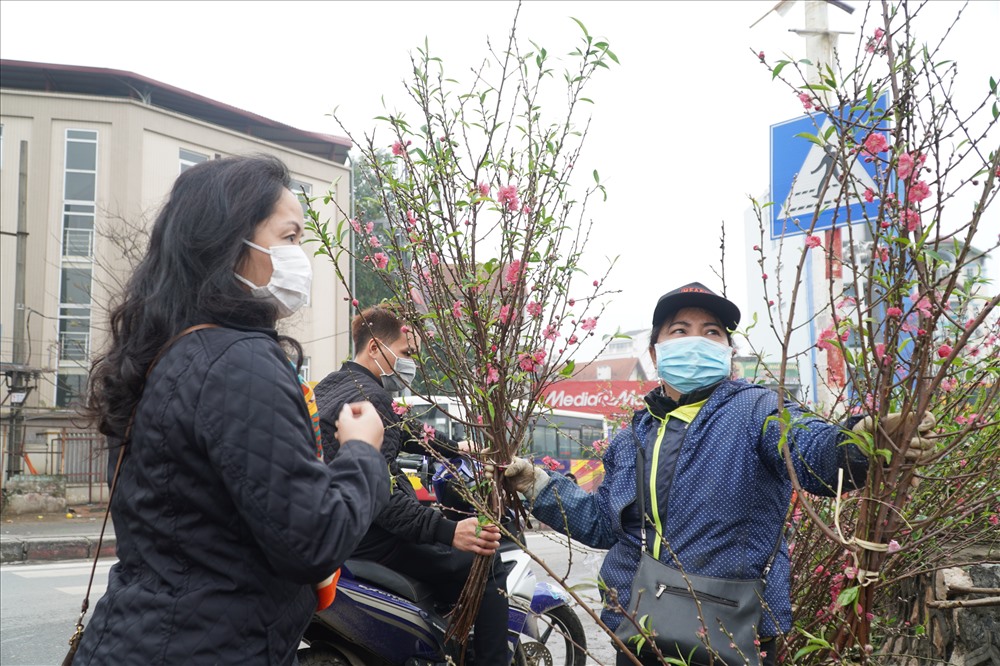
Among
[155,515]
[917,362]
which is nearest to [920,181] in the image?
[917,362]

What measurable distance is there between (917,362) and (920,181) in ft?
1.28

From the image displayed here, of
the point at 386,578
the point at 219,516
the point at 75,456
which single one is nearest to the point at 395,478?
the point at 386,578

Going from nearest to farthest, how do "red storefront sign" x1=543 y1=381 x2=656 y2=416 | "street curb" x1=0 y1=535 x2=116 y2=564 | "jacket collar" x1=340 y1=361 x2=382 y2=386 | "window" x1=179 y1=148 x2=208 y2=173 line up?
"red storefront sign" x1=543 y1=381 x2=656 y2=416 < "jacket collar" x1=340 y1=361 x2=382 y2=386 < "street curb" x1=0 y1=535 x2=116 y2=564 < "window" x1=179 y1=148 x2=208 y2=173

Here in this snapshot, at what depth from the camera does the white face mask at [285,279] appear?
1.72 meters

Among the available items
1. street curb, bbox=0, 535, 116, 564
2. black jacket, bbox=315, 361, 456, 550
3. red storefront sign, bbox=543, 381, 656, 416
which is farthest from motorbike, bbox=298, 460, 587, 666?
street curb, bbox=0, 535, 116, 564

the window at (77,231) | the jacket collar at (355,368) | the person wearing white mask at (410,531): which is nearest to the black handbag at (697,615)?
the person wearing white mask at (410,531)

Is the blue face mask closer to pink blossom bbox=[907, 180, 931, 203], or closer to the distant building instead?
pink blossom bbox=[907, 180, 931, 203]

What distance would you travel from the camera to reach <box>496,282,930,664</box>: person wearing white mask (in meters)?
2.20

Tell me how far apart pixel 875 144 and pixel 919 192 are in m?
0.15

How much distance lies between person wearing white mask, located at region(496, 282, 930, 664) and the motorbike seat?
2.86 ft

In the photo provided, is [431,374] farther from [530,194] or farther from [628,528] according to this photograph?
[628,528]

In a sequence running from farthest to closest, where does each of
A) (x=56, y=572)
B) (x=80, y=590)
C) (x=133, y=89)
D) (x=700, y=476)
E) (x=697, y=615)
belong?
(x=133, y=89), (x=56, y=572), (x=80, y=590), (x=700, y=476), (x=697, y=615)

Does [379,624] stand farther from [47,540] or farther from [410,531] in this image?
[47,540]

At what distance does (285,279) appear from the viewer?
1751mm
